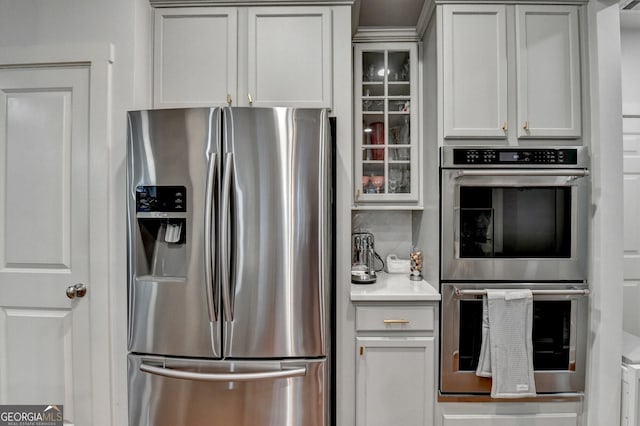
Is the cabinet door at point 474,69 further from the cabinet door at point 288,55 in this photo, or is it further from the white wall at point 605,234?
the cabinet door at point 288,55

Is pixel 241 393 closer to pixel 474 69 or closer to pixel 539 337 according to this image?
pixel 539 337

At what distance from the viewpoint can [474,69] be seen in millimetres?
1629

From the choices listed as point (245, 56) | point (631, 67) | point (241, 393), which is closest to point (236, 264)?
point (241, 393)

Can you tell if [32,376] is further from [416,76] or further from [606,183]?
[606,183]

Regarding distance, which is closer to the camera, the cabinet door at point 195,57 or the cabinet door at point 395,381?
the cabinet door at point 395,381

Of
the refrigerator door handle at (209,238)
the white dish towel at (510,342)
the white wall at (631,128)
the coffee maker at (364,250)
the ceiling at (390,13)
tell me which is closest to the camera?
the refrigerator door handle at (209,238)

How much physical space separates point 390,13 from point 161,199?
1.68 m

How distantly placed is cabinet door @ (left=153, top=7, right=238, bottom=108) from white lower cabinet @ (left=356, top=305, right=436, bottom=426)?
146 cm

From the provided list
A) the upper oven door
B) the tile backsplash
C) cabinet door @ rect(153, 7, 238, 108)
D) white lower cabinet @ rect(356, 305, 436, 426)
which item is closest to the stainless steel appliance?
the upper oven door

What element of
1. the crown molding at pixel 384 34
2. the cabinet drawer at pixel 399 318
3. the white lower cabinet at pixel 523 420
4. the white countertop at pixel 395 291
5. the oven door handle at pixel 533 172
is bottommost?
the white lower cabinet at pixel 523 420

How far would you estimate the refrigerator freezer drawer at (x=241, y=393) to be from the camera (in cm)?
→ 138

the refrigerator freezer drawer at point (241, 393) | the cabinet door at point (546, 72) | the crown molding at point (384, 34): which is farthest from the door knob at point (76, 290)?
the cabinet door at point (546, 72)

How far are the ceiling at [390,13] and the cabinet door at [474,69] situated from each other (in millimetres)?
261

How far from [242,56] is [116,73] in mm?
635
